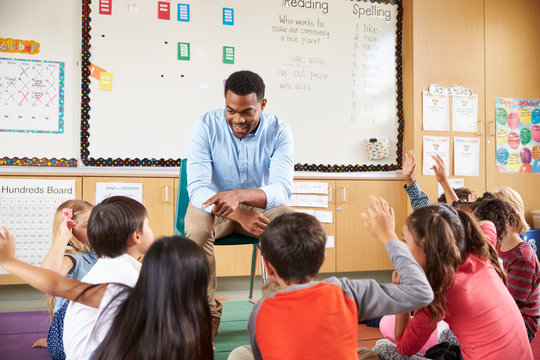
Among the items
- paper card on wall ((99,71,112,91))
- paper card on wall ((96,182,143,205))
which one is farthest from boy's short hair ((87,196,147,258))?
paper card on wall ((99,71,112,91))

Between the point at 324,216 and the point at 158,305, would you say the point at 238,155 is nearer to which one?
the point at 158,305

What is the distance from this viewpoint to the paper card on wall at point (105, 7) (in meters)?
3.01

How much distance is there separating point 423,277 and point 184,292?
1.81ft

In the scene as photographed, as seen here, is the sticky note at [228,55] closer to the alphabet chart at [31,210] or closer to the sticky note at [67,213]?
the alphabet chart at [31,210]

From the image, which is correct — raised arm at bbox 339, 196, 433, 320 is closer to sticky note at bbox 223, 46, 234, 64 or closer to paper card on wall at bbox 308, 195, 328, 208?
paper card on wall at bbox 308, 195, 328, 208

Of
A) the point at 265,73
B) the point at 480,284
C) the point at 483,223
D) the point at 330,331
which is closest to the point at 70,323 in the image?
the point at 330,331

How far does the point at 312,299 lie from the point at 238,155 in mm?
1215

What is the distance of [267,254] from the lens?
3.25 feet

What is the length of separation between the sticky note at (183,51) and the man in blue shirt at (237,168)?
132 cm

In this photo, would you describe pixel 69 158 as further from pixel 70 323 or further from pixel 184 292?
pixel 184 292

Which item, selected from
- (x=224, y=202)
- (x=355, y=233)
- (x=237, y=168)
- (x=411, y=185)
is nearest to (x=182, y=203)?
(x=237, y=168)

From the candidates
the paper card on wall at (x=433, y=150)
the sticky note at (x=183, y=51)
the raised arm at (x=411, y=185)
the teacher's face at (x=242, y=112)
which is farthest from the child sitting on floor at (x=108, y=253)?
the paper card on wall at (x=433, y=150)

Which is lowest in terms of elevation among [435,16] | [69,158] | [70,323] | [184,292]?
[70,323]

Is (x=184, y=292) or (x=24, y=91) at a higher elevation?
(x=24, y=91)
